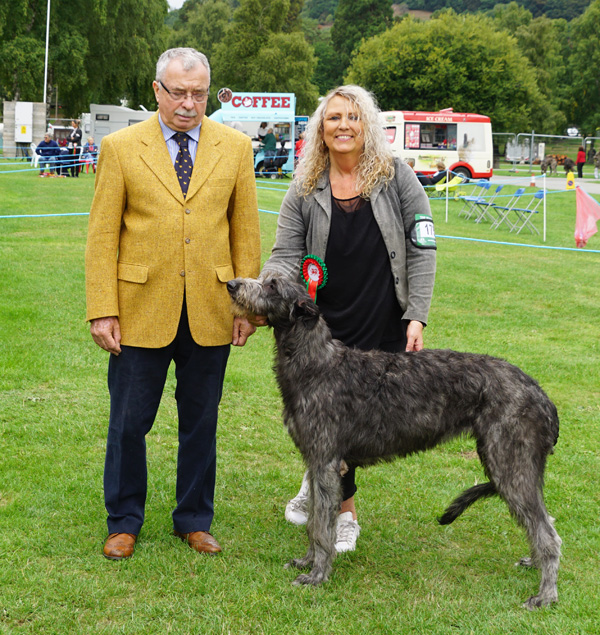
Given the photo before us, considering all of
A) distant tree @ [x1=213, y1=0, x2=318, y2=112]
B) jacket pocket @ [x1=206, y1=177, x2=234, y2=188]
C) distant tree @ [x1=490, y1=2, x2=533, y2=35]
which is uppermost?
distant tree @ [x1=490, y1=2, x2=533, y2=35]

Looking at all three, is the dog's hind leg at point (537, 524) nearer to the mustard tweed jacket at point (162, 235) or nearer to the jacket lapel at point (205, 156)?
the mustard tweed jacket at point (162, 235)

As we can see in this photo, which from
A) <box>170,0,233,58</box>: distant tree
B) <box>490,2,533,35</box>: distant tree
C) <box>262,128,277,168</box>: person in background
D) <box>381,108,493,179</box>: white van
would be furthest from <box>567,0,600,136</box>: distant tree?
<box>262,128,277,168</box>: person in background

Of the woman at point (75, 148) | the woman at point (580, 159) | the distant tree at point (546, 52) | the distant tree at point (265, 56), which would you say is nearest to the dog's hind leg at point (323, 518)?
the woman at point (75, 148)

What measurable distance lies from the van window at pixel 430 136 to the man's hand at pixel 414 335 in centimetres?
2874

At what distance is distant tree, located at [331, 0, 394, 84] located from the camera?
8269 centimetres

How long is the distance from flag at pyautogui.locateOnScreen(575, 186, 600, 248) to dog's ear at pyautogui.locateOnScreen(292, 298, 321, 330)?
34.6 ft

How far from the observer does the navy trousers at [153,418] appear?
3625 mm

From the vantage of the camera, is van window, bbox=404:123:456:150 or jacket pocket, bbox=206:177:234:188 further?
van window, bbox=404:123:456:150

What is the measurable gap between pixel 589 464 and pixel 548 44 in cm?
7038

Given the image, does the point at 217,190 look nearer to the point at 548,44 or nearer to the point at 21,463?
the point at 21,463

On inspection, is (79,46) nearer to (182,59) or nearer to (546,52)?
(182,59)

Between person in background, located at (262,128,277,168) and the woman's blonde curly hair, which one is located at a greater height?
person in background, located at (262,128,277,168)

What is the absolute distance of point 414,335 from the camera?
376 centimetres

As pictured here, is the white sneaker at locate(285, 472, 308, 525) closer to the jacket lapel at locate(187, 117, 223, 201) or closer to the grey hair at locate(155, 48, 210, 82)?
the jacket lapel at locate(187, 117, 223, 201)
